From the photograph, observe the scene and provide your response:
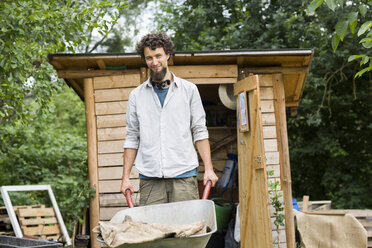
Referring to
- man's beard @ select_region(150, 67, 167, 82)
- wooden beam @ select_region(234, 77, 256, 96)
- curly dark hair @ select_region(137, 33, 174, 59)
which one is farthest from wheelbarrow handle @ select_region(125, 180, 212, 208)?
wooden beam @ select_region(234, 77, 256, 96)

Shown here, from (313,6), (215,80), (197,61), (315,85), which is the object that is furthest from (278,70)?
(315,85)

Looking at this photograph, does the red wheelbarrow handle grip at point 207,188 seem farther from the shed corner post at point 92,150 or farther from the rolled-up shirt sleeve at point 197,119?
the shed corner post at point 92,150

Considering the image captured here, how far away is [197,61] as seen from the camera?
5.62 meters

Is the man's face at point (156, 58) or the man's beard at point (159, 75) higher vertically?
the man's face at point (156, 58)

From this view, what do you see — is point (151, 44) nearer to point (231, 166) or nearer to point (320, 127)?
point (231, 166)

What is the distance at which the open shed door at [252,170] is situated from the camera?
181 inches

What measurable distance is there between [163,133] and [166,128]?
40 mm

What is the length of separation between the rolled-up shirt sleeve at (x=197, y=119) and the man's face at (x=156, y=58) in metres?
0.30

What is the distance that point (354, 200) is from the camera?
1068 cm

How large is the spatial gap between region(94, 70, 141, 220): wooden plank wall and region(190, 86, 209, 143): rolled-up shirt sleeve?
2.31 m

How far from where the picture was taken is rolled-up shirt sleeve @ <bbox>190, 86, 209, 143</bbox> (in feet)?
10.9


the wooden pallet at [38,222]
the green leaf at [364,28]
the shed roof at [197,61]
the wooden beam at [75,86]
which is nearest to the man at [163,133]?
the green leaf at [364,28]

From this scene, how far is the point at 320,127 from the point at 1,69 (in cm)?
849

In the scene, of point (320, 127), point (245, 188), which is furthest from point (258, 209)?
point (320, 127)
